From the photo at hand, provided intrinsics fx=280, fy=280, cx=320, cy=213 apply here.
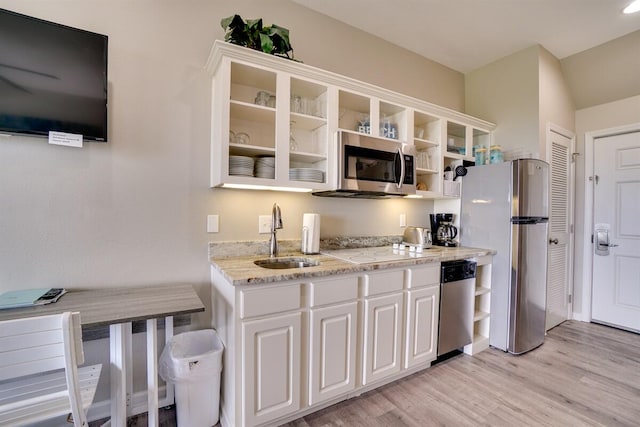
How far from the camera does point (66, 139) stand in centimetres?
153

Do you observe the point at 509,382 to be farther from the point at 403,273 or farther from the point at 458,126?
the point at 458,126

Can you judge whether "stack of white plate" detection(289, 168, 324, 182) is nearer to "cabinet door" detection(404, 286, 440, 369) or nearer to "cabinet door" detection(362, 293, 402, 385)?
"cabinet door" detection(362, 293, 402, 385)

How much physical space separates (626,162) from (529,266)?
1.81 meters

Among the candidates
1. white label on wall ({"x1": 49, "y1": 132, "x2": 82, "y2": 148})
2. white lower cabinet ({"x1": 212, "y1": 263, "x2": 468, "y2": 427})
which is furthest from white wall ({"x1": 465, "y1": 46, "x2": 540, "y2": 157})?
white label on wall ({"x1": 49, "y1": 132, "x2": 82, "y2": 148})

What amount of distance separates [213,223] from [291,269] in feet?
2.32

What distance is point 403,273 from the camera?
6.52ft

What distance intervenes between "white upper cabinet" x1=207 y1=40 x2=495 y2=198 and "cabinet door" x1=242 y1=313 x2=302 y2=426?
0.87m

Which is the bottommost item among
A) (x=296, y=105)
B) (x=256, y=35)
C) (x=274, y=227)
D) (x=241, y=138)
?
(x=274, y=227)

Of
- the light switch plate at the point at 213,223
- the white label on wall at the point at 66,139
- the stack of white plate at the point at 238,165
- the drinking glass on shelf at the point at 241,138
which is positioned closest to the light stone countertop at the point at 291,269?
the light switch plate at the point at 213,223

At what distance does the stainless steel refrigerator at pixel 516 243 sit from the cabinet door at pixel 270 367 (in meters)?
2.00

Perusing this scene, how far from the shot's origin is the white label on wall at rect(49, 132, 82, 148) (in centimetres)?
150

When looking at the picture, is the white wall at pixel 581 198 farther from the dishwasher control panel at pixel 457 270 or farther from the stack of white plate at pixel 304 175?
the stack of white plate at pixel 304 175

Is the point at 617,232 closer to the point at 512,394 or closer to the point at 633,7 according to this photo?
the point at 633,7

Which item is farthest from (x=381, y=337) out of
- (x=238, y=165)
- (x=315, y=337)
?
(x=238, y=165)
